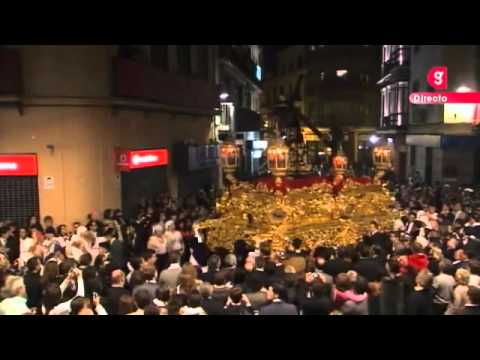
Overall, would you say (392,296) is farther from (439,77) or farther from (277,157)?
(439,77)

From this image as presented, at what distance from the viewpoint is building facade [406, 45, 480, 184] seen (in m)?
21.9

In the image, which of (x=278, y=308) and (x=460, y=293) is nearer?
(x=278, y=308)

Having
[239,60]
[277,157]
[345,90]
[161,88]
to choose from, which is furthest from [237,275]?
[345,90]

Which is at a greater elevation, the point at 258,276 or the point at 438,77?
the point at 438,77

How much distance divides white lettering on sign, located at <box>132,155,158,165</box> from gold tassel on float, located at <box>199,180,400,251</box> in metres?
4.65

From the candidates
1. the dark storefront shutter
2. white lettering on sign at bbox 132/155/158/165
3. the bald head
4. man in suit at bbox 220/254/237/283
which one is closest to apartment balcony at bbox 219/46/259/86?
white lettering on sign at bbox 132/155/158/165

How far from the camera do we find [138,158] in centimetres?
1556

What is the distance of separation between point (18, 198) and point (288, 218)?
714cm

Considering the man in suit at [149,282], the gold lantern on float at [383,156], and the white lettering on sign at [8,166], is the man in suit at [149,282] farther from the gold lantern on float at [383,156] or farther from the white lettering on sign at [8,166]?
the white lettering on sign at [8,166]

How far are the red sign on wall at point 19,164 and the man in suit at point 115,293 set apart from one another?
24.3ft

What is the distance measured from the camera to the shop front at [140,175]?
582 inches

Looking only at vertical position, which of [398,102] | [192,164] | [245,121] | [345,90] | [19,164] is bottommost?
[192,164]

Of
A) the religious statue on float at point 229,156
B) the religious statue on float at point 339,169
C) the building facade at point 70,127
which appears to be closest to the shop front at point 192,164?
the building facade at point 70,127

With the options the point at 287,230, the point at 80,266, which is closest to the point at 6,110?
the point at 80,266
